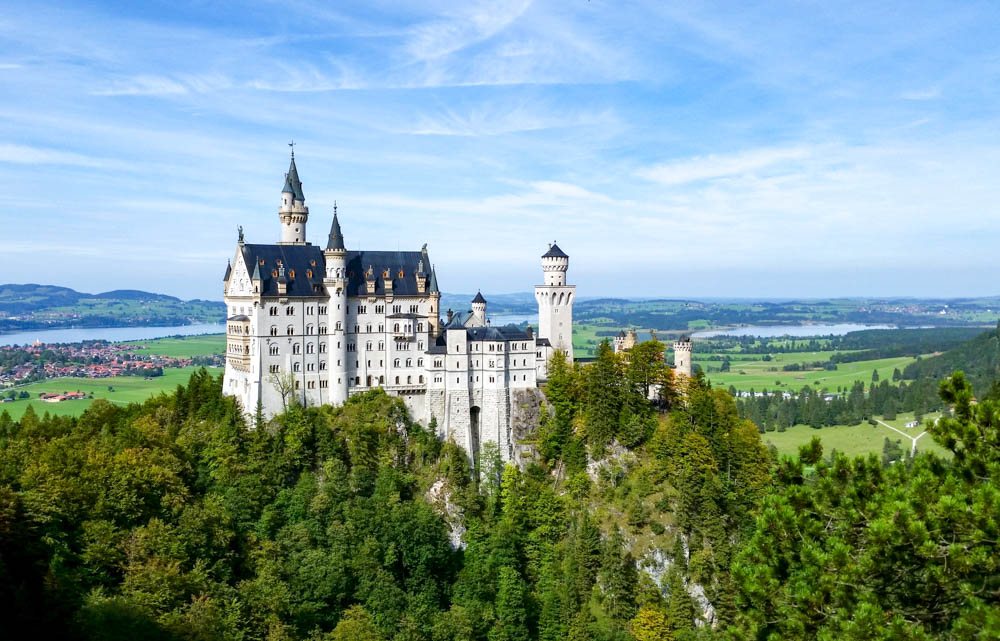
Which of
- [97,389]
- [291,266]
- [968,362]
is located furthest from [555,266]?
[968,362]

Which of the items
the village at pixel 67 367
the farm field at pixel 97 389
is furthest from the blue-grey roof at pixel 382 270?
the village at pixel 67 367

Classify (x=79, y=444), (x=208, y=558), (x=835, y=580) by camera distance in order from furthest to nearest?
1. (x=79, y=444)
2. (x=208, y=558)
3. (x=835, y=580)

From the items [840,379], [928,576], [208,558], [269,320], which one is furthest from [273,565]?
[840,379]

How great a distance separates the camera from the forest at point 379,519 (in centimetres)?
4650

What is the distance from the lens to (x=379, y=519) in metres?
60.3

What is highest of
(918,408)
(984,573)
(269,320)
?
(269,320)

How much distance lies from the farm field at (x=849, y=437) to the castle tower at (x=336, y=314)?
6972cm

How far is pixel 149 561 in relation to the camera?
47875 mm

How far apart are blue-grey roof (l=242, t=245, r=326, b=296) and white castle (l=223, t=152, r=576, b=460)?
0.09 meters

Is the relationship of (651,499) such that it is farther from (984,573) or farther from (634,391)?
(984,573)

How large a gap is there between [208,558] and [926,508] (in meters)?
44.5

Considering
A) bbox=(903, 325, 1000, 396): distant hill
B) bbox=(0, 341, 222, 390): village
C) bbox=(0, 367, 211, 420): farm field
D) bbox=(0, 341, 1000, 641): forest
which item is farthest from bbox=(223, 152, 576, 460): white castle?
bbox=(903, 325, 1000, 396): distant hill

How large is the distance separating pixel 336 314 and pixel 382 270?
6543mm

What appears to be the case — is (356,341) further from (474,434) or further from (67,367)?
(67,367)
